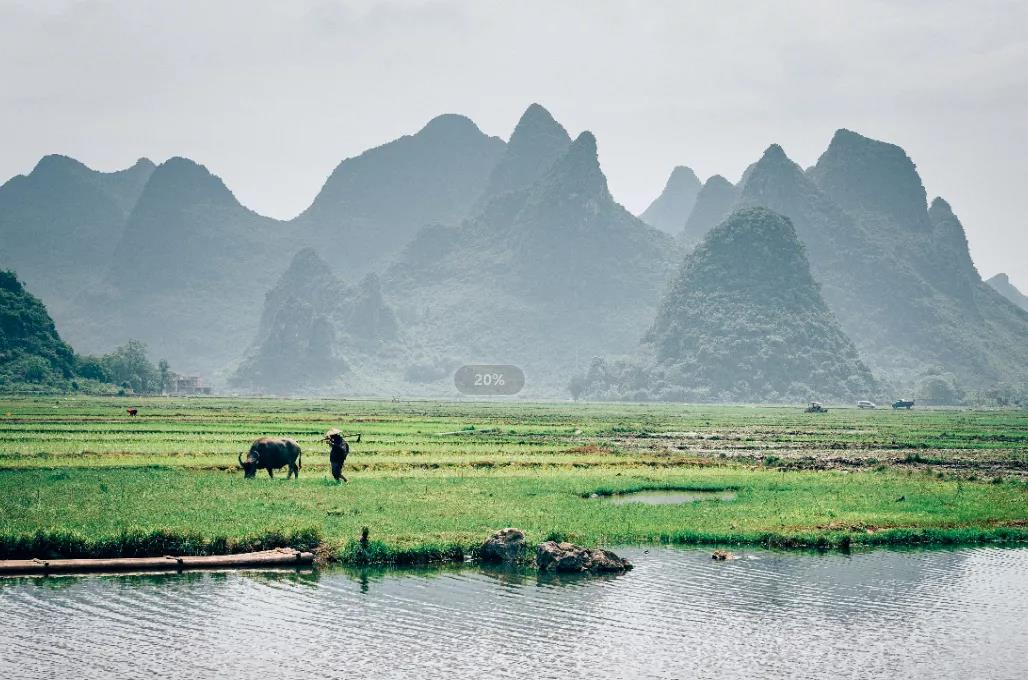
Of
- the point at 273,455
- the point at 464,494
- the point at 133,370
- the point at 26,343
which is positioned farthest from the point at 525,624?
the point at 133,370

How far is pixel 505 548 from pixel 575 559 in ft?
5.55

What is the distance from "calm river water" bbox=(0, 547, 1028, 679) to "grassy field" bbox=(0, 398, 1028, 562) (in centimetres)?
198

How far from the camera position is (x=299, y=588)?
21516mm

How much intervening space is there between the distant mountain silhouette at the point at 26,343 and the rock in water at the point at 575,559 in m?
125

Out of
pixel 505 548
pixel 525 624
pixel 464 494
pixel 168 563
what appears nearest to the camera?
pixel 525 624

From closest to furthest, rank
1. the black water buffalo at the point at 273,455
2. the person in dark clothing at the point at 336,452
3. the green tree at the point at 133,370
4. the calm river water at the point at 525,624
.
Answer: the calm river water at the point at 525,624 → the person in dark clothing at the point at 336,452 → the black water buffalo at the point at 273,455 → the green tree at the point at 133,370

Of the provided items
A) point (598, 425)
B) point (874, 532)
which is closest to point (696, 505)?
point (874, 532)

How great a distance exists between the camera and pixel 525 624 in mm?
19000

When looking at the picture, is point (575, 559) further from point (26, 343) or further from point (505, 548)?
point (26, 343)

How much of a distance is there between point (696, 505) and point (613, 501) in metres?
2.89

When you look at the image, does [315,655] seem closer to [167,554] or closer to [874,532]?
[167,554]

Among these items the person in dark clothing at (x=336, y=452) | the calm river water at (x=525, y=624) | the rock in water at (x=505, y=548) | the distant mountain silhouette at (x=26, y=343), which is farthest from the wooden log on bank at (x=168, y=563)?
the distant mountain silhouette at (x=26, y=343)

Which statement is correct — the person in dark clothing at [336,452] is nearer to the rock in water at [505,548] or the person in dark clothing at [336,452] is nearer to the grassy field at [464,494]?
the grassy field at [464,494]

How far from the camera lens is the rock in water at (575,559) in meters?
23.4
